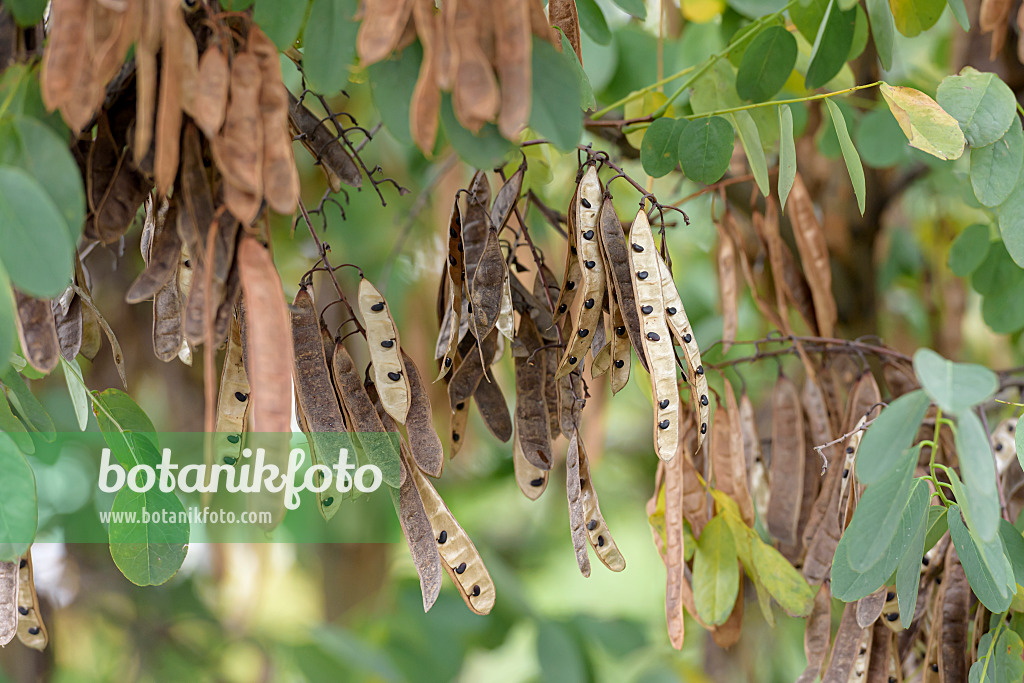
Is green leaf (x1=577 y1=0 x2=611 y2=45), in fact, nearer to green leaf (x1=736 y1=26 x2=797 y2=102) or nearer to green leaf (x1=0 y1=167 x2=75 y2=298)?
green leaf (x1=736 y1=26 x2=797 y2=102)

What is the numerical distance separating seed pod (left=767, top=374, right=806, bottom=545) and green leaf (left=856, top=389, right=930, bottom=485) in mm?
291

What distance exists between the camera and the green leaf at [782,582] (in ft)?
1.94

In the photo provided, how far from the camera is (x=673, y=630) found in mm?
521

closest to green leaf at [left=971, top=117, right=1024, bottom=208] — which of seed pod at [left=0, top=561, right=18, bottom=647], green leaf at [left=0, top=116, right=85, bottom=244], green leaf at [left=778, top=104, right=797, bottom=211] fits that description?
green leaf at [left=778, top=104, right=797, bottom=211]

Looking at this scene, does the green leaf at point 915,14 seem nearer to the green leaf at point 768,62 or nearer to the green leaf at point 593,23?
the green leaf at point 768,62

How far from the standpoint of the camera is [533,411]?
0.53 metres

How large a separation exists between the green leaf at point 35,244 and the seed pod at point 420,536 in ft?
0.56

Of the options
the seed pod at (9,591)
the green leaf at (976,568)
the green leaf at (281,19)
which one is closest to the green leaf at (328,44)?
the green leaf at (281,19)

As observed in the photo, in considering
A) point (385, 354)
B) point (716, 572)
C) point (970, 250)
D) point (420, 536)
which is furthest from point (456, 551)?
point (970, 250)

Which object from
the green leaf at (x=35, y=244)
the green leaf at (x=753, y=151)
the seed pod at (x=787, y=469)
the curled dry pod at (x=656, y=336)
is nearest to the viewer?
the green leaf at (x=35, y=244)

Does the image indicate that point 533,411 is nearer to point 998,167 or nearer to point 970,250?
point 998,167

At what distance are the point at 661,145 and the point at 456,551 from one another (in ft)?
1.09

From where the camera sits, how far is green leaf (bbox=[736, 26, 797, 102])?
2.09 feet

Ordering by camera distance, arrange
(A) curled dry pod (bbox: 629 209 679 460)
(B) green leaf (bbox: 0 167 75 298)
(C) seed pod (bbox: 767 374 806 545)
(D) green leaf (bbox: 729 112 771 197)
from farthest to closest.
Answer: (C) seed pod (bbox: 767 374 806 545) → (D) green leaf (bbox: 729 112 771 197) → (A) curled dry pod (bbox: 629 209 679 460) → (B) green leaf (bbox: 0 167 75 298)
